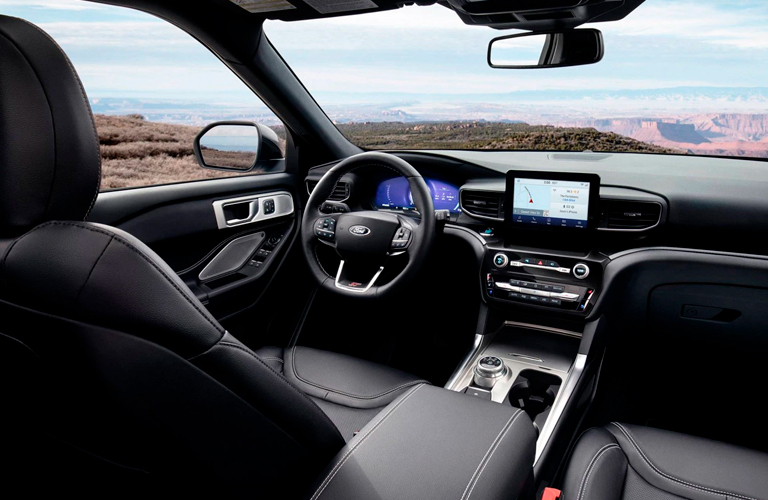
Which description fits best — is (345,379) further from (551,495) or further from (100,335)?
(100,335)

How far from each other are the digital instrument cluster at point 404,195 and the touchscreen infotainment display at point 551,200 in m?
0.46

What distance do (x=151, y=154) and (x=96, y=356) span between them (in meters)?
2.20

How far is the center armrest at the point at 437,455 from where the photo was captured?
1032 mm

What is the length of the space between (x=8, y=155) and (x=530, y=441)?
1.13m

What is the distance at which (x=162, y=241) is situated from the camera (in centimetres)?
245

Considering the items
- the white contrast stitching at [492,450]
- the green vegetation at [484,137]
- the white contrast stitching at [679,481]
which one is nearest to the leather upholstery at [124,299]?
the white contrast stitching at [492,450]

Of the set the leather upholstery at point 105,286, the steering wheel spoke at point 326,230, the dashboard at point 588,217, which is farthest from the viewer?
the steering wheel spoke at point 326,230

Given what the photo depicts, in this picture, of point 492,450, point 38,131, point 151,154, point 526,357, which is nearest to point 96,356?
point 38,131

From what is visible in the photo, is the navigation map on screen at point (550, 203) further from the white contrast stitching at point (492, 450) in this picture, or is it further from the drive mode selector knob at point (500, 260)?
the white contrast stitching at point (492, 450)

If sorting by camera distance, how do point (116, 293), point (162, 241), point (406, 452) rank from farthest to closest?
point (162, 241)
point (406, 452)
point (116, 293)

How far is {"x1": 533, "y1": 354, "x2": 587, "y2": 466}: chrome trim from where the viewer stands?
208 cm

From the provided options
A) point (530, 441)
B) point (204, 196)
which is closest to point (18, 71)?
point (530, 441)

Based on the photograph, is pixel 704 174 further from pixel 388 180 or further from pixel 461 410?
pixel 461 410

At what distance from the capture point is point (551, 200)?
99.7 inches
